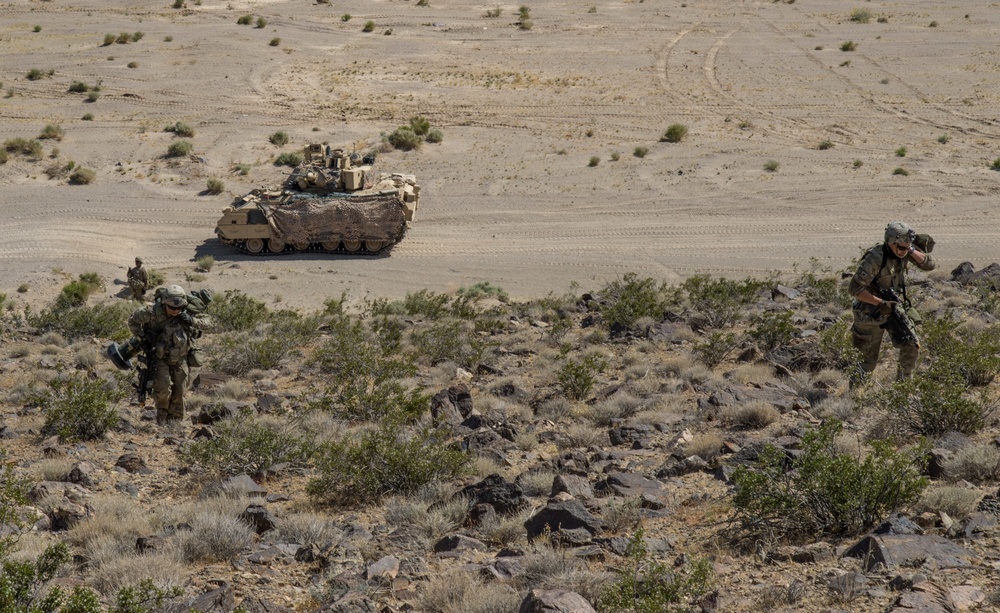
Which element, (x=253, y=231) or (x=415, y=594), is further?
(x=253, y=231)

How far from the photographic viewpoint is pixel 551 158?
1193 inches

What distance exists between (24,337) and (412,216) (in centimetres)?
1036

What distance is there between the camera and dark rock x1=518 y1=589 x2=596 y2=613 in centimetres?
508

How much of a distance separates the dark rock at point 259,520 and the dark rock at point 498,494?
141 cm

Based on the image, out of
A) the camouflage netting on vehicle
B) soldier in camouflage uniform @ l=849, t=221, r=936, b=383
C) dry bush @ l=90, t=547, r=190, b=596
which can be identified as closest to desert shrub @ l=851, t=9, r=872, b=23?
the camouflage netting on vehicle

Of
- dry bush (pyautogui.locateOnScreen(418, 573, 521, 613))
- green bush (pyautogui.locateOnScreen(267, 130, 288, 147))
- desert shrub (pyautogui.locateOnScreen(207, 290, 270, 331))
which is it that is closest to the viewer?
dry bush (pyautogui.locateOnScreen(418, 573, 521, 613))

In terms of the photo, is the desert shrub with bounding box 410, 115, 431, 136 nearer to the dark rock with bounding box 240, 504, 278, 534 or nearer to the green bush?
the green bush

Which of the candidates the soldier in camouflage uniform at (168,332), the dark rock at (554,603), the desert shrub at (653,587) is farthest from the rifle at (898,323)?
the soldier in camouflage uniform at (168,332)

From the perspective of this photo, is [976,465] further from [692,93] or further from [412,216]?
[692,93]

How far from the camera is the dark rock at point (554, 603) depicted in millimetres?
5082

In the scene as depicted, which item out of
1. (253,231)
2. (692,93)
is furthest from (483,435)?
(692,93)

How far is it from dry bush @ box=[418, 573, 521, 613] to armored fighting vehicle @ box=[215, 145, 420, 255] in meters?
18.2

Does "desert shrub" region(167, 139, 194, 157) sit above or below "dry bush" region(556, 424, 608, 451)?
above

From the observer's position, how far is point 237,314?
17.5 m
